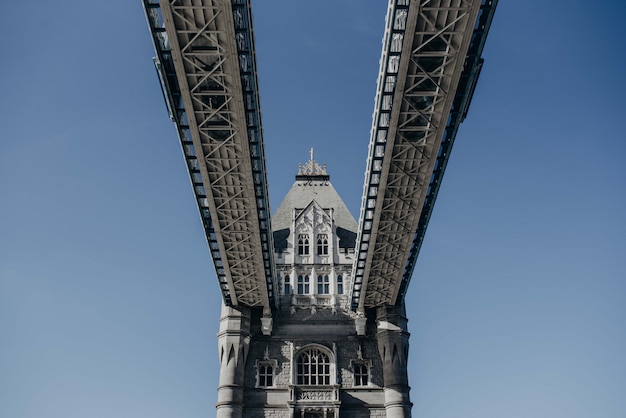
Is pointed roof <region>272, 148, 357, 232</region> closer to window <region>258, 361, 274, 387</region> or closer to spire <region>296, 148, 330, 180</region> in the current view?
spire <region>296, 148, 330, 180</region>

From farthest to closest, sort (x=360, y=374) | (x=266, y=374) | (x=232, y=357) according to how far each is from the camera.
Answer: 1. (x=360, y=374)
2. (x=266, y=374)
3. (x=232, y=357)

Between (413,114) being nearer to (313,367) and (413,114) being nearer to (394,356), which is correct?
(394,356)

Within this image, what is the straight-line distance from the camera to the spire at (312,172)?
64188mm

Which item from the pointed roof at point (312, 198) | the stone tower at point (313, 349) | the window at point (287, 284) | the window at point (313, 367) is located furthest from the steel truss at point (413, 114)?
the pointed roof at point (312, 198)

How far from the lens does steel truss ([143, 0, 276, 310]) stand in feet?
84.4

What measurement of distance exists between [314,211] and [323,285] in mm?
7777

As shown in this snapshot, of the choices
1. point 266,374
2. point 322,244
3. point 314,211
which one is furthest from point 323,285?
point 266,374

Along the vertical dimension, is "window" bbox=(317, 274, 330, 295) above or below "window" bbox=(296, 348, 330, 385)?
above

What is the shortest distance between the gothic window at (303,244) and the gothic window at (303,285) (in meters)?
2.46

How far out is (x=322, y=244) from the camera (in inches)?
2158

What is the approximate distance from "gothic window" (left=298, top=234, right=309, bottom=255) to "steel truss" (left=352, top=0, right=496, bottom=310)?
34.5 ft

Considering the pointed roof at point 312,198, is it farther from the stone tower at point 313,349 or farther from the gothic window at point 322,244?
the stone tower at point 313,349

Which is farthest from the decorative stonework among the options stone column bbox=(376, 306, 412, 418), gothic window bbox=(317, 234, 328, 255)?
stone column bbox=(376, 306, 412, 418)

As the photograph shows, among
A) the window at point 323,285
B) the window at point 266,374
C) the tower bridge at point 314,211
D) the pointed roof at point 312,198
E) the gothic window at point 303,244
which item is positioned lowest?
the window at point 266,374
